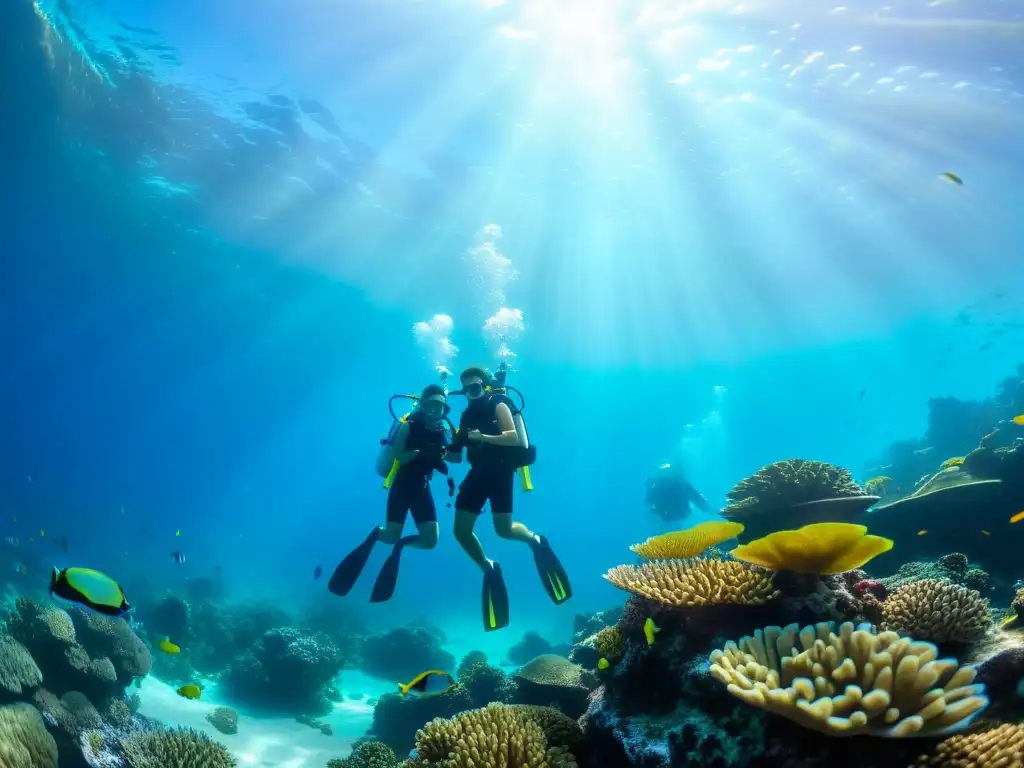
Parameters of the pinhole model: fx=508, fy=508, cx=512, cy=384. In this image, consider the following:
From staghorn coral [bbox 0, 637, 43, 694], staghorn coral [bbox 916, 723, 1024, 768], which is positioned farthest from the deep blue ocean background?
staghorn coral [bbox 916, 723, 1024, 768]

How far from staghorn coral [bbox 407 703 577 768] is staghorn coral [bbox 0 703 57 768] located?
14.8 feet

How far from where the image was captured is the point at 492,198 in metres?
28.6

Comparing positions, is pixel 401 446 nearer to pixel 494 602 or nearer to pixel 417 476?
pixel 417 476

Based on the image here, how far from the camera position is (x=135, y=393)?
7100 cm

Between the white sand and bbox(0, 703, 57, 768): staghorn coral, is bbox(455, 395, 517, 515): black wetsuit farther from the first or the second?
the white sand

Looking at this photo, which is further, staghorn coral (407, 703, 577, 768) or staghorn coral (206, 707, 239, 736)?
staghorn coral (206, 707, 239, 736)

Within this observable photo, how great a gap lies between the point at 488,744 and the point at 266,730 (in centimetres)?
1013

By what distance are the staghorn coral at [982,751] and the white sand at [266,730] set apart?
32.2 feet

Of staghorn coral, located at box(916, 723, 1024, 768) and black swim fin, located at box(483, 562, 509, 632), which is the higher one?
black swim fin, located at box(483, 562, 509, 632)

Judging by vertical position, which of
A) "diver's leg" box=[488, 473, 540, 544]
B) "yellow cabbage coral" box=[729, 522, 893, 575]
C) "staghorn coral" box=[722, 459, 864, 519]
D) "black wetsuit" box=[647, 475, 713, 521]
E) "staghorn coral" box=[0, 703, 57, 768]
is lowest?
"yellow cabbage coral" box=[729, 522, 893, 575]

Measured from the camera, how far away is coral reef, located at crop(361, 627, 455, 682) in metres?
17.2

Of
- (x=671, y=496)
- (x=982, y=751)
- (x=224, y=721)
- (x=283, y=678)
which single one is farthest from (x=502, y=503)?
(x=671, y=496)

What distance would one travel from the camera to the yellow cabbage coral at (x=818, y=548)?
318cm

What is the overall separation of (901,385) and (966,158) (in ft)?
191
